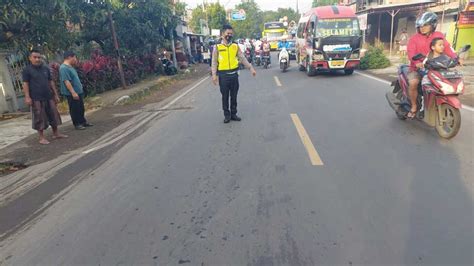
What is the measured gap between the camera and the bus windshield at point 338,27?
44.9ft

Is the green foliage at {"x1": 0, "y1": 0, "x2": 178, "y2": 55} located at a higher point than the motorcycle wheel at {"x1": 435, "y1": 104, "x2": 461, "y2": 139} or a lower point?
higher

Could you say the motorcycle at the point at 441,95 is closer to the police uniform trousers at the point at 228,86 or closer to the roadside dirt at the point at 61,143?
the police uniform trousers at the point at 228,86

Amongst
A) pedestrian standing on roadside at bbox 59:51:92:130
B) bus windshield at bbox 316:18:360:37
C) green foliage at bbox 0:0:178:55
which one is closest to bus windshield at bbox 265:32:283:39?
green foliage at bbox 0:0:178:55

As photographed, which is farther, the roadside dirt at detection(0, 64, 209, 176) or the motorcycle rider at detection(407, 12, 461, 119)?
the roadside dirt at detection(0, 64, 209, 176)

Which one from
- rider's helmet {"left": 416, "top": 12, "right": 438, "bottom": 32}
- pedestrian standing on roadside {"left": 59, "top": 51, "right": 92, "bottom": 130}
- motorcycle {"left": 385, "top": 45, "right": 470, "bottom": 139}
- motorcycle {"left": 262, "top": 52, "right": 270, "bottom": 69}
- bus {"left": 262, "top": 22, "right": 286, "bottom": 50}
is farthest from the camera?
bus {"left": 262, "top": 22, "right": 286, "bottom": 50}

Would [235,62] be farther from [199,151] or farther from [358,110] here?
[358,110]

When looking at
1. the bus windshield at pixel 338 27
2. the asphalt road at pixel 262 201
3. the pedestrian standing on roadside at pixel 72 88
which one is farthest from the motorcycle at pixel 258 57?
the asphalt road at pixel 262 201

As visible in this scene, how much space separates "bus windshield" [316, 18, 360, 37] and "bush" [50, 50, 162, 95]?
8.55 m

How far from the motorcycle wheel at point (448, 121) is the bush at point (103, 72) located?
10980 mm

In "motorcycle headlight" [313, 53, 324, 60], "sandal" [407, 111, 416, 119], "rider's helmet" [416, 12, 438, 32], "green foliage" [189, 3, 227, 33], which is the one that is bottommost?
"sandal" [407, 111, 416, 119]

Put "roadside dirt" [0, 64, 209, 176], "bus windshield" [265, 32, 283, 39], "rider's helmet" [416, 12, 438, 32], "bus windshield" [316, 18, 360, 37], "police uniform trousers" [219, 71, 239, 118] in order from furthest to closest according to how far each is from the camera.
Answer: "bus windshield" [265, 32, 283, 39] → "bus windshield" [316, 18, 360, 37] → "police uniform trousers" [219, 71, 239, 118] → "roadside dirt" [0, 64, 209, 176] → "rider's helmet" [416, 12, 438, 32]

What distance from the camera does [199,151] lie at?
542 centimetres

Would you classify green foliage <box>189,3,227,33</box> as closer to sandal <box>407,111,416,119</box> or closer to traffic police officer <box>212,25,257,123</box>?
traffic police officer <box>212,25,257,123</box>

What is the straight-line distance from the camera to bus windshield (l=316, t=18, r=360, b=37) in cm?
1367
